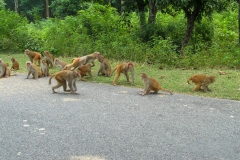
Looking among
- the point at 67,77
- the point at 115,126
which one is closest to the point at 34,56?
the point at 67,77

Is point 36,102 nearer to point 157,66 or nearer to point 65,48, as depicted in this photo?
point 157,66

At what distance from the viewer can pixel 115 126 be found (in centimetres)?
626

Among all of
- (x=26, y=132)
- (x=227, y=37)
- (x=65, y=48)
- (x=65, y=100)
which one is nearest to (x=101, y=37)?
(x=65, y=48)

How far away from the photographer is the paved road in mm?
5055

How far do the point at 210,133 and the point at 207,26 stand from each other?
1160 cm

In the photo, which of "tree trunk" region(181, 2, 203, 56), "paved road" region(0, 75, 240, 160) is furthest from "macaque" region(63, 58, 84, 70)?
"tree trunk" region(181, 2, 203, 56)

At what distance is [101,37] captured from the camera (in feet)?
56.2

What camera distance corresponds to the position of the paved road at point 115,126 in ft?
16.6

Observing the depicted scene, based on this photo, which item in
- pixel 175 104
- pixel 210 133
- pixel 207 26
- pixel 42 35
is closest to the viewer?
pixel 210 133

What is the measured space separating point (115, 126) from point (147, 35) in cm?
1050

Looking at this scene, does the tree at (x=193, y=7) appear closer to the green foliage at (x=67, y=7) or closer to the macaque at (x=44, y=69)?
the macaque at (x=44, y=69)

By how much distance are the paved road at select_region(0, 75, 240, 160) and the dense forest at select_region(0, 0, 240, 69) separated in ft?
17.0

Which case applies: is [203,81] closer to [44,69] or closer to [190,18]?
[44,69]

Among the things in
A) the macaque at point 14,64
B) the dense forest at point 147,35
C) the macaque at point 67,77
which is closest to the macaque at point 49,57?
the macaque at point 14,64
